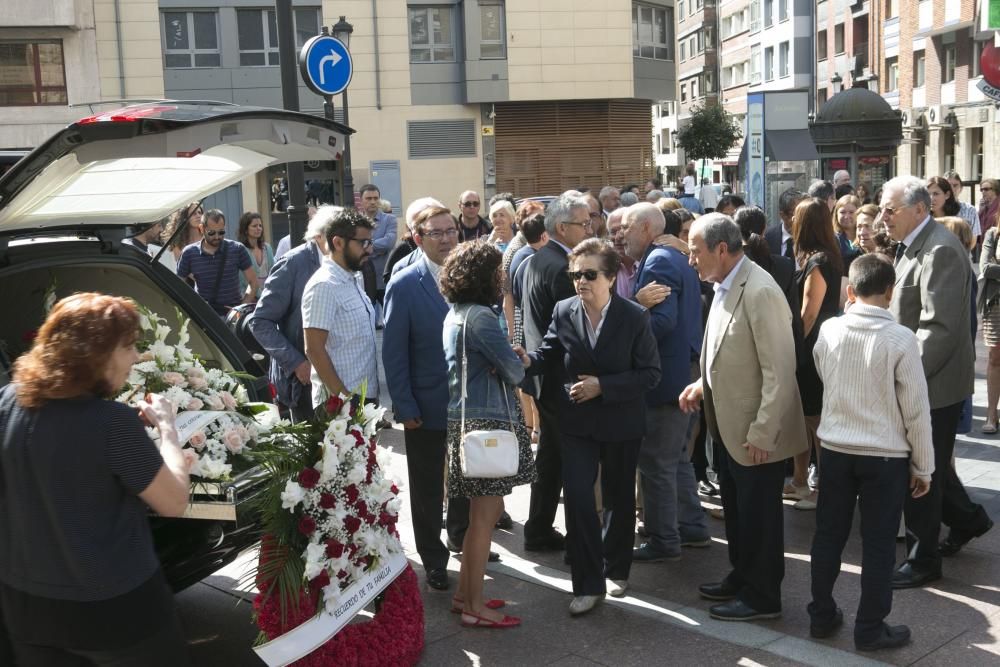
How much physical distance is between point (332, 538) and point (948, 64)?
41.1 meters

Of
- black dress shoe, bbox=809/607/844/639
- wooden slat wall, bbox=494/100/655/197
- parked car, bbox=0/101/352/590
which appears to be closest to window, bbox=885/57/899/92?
wooden slat wall, bbox=494/100/655/197

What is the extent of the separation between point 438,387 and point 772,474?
177cm

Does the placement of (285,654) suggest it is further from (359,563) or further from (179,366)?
(179,366)

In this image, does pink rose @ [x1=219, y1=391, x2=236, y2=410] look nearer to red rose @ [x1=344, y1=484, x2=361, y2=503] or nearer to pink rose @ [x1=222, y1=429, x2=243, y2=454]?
pink rose @ [x1=222, y1=429, x2=243, y2=454]

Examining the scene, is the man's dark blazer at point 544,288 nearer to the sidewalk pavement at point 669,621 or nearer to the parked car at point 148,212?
the sidewalk pavement at point 669,621

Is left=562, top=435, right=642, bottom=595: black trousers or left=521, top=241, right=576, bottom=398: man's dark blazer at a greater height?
left=521, top=241, right=576, bottom=398: man's dark blazer

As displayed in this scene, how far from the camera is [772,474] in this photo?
5.17m

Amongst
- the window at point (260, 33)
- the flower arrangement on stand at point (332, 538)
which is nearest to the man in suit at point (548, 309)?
the flower arrangement on stand at point (332, 538)

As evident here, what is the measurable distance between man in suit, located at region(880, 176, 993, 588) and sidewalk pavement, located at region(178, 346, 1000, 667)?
248 mm

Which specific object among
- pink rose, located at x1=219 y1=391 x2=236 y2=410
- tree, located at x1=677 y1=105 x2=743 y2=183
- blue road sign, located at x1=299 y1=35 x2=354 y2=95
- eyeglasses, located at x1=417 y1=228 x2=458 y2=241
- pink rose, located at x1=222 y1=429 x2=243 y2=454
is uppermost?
tree, located at x1=677 y1=105 x2=743 y2=183

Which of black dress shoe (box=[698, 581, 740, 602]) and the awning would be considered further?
the awning

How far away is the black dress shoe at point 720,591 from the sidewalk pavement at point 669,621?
0.18 ft

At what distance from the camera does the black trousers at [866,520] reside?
15.3 feet

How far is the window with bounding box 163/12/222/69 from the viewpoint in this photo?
30.8m
